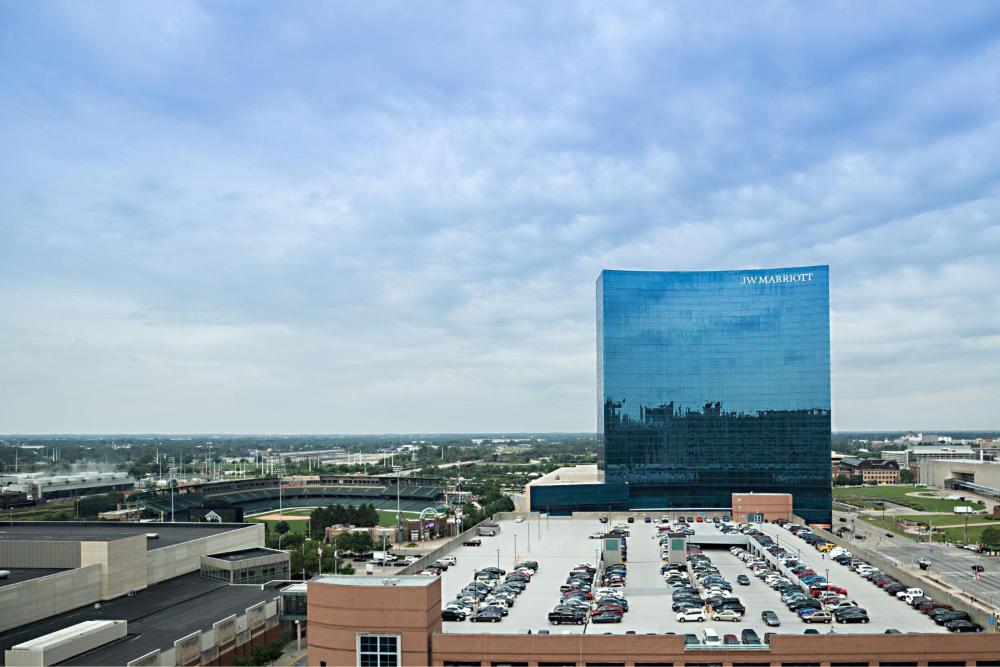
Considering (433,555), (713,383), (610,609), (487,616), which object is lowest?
(433,555)

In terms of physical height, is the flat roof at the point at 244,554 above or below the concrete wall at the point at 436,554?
below

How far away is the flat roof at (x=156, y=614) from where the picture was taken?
140ft

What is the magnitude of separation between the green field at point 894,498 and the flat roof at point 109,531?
123658 mm

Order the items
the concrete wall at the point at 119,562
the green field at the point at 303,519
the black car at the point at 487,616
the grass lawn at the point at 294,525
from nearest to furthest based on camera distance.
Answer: the black car at the point at 487,616 < the concrete wall at the point at 119,562 < the grass lawn at the point at 294,525 < the green field at the point at 303,519

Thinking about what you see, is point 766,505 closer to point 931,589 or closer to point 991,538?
point 991,538

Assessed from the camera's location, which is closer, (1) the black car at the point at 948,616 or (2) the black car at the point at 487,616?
(1) the black car at the point at 948,616

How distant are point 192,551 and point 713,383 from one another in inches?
3061

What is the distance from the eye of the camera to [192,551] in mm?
63094

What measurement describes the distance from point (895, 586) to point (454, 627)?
25.4m

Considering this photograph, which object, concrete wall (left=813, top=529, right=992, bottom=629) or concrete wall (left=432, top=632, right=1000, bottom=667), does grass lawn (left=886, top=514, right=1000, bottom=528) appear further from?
concrete wall (left=432, top=632, right=1000, bottom=667)

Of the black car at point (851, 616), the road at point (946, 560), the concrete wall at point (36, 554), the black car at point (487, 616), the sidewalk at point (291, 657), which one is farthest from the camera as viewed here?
the road at point (946, 560)

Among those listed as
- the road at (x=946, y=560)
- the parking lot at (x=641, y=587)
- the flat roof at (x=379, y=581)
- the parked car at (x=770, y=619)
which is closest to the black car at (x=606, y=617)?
the parking lot at (x=641, y=587)

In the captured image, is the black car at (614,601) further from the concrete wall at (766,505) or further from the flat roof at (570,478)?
the flat roof at (570,478)

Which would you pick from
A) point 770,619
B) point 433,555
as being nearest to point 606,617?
point 770,619
